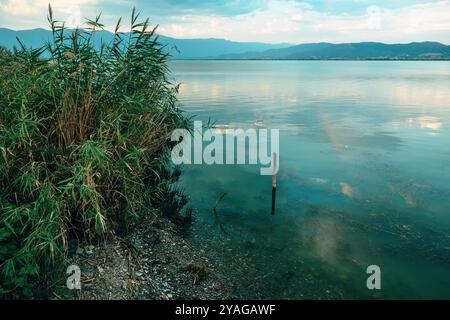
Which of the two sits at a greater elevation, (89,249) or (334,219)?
(89,249)

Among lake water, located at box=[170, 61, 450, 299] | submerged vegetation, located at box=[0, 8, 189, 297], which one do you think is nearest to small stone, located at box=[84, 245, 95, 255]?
submerged vegetation, located at box=[0, 8, 189, 297]

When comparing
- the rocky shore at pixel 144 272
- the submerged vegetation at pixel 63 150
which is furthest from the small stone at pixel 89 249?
the submerged vegetation at pixel 63 150

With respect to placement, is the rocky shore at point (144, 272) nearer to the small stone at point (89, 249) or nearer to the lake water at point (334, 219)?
the small stone at point (89, 249)

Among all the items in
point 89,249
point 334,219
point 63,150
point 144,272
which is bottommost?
point 334,219

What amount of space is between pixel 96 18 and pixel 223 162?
53.4ft

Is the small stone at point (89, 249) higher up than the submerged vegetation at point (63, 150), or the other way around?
the submerged vegetation at point (63, 150)

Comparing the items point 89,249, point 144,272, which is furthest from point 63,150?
point 144,272

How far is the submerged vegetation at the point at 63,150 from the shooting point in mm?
11312

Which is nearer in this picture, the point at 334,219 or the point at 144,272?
the point at 144,272

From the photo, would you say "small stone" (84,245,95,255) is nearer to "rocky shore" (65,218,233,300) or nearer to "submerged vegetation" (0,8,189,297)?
"rocky shore" (65,218,233,300)

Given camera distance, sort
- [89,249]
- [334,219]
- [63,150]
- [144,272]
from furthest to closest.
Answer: [334,219] < [63,150] < [89,249] < [144,272]

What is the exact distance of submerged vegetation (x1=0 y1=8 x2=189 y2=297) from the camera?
37.1 ft

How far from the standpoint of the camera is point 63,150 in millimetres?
13789

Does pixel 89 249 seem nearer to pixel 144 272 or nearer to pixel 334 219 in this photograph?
pixel 144 272
